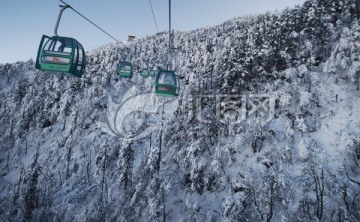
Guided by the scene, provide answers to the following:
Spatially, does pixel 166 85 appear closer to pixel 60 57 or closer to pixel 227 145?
pixel 60 57

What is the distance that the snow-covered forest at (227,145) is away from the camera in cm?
1440

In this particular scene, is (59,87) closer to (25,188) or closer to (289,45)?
(25,188)

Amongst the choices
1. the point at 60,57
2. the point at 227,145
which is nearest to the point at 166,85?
the point at 60,57

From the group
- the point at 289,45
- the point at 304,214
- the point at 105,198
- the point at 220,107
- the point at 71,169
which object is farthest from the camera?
the point at 289,45

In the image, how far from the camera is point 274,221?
13453mm

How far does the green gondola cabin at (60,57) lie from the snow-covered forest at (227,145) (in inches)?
428

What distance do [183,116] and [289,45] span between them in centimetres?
1341

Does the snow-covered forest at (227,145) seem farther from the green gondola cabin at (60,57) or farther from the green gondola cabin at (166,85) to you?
the green gondola cabin at (60,57)

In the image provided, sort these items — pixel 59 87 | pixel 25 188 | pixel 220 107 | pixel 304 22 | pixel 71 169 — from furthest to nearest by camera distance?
pixel 59 87
pixel 304 22
pixel 71 169
pixel 220 107
pixel 25 188

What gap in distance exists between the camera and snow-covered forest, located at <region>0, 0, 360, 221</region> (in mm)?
14398

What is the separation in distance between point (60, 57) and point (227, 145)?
13.3 m

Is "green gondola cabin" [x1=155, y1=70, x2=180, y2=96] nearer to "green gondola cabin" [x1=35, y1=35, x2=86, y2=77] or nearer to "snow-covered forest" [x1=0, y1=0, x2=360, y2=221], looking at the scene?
"green gondola cabin" [x1=35, y1=35, x2=86, y2=77]

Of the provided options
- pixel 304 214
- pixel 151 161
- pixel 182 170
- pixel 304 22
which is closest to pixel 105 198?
pixel 151 161

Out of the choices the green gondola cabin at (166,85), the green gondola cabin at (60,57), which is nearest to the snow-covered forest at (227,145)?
the green gondola cabin at (166,85)
